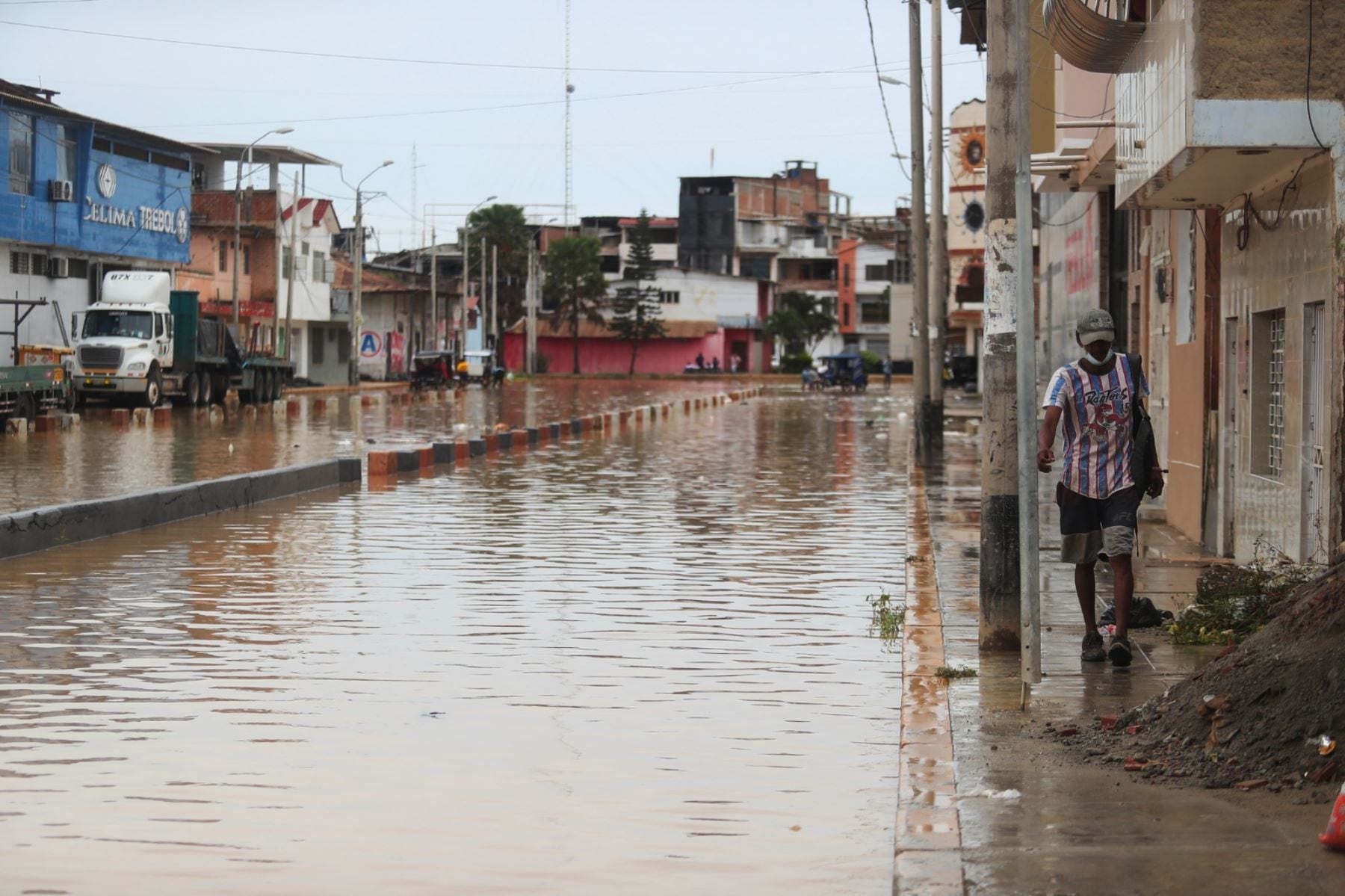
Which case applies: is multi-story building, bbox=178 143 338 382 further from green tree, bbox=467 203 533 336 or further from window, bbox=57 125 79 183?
green tree, bbox=467 203 533 336

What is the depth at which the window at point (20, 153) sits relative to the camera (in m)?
47.5

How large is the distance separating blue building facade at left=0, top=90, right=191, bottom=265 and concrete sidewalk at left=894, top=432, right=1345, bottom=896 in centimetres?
4245

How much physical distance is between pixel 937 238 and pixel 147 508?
17831 mm

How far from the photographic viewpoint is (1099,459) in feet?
31.4

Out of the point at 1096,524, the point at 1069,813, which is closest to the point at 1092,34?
the point at 1096,524

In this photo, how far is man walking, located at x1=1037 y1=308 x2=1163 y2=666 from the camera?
9.55m

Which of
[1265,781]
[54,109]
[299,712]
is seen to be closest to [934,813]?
[1265,781]

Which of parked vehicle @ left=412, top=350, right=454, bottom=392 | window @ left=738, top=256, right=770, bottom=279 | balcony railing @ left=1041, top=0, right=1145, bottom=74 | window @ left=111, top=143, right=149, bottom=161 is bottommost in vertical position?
parked vehicle @ left=412, top=350, right=454, bottom=392

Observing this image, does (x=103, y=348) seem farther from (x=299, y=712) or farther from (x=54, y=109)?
(x=299, y=712)

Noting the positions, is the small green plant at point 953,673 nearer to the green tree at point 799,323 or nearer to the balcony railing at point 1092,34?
the balcony railing at point 1092,34

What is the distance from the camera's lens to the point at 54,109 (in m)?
49.4

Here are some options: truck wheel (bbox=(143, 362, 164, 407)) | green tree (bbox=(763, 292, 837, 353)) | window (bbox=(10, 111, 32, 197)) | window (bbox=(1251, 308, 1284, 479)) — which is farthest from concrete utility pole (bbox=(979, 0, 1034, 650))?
green tree (bbox=(763, 292, 837, 353))

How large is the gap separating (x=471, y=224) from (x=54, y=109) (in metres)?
64.1

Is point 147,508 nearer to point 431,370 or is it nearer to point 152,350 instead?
point 152,350
